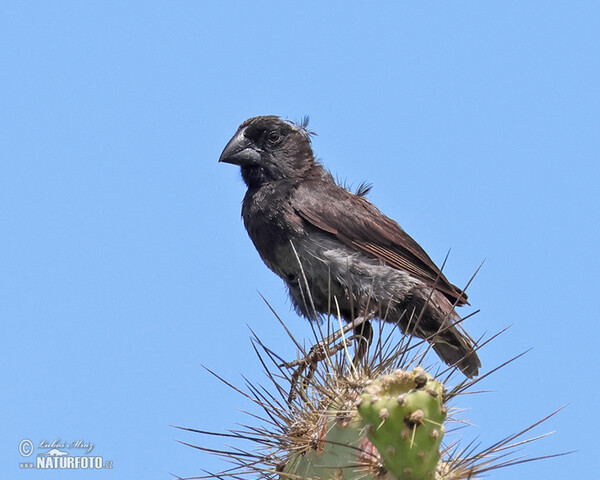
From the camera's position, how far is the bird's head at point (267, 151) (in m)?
6.24

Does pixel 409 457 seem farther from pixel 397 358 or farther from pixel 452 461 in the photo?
pixel 397 358

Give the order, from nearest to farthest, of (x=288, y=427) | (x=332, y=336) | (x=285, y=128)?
1. (x=288, y=427)
2. (x=332, y=336)
3. (x=285, y=128)

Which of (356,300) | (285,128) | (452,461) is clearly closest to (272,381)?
(452,461)

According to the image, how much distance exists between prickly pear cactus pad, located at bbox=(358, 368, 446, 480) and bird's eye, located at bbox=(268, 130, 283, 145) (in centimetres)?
376

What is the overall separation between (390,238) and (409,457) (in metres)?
3.30

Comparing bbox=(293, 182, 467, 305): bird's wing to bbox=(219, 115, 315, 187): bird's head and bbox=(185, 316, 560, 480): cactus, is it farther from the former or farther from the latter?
bbox=(185, 316, 560, 480): cactus

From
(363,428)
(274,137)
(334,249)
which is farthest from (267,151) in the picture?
(363,428)

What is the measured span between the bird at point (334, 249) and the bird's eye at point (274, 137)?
0.21 ft

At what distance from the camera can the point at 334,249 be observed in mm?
5863

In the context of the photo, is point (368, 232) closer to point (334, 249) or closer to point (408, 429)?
point (334, 249)

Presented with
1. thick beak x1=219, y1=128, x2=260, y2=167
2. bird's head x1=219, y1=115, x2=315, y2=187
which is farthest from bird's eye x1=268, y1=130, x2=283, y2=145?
thick beak x1=219, y1=128, x2=260, y2=167

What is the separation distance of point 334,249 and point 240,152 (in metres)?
1.00

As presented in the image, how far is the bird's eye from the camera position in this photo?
21.0 ft

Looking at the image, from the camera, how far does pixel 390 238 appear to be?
19.6ft
